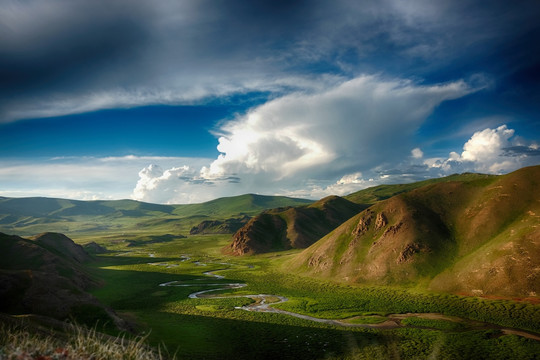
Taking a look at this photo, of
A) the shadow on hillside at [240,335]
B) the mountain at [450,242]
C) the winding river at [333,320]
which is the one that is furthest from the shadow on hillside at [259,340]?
the mountain at [450,242]

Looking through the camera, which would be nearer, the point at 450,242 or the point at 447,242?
the point at 450,242

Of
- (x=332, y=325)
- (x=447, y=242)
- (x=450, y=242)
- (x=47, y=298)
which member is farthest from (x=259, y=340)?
(x=450, y=242)

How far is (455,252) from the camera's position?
87.3 m

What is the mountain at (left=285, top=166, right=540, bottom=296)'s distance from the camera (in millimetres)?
69875

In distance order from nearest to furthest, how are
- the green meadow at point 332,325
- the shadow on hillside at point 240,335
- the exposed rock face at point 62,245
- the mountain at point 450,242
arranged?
the green meadow at point 332,325
the shadow on hillside at point 240,335
the mountain at point 450,242
the exposed rock face at point 62,245

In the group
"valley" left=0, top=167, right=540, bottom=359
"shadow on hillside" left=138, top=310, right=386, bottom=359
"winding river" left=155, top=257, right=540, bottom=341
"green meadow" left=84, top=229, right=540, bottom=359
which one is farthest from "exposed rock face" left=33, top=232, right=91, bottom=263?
"shadow on hillside" left=138, top=310, right=386, bottom=359

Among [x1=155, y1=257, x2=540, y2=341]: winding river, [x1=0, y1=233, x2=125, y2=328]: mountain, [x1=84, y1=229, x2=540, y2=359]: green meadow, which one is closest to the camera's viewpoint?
[x1=84, y1=229, x2=540, y2=359]: green meadow

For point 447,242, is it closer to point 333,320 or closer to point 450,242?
point 450,242

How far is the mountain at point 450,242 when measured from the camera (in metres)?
69.9

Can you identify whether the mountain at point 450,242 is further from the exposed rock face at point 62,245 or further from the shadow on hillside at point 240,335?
the exposed rock face at point 62,245

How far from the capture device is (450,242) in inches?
3620

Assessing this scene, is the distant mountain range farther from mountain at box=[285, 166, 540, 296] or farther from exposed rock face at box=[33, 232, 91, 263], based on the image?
exposed rock face at box=[33, 232, 91, 263]

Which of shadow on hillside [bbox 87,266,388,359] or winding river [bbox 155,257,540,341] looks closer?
shadow on hillside [bbox 87,266,388,359]

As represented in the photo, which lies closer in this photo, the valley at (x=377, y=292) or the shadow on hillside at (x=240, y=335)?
the shadow on hillside at (x=240, y=335)
